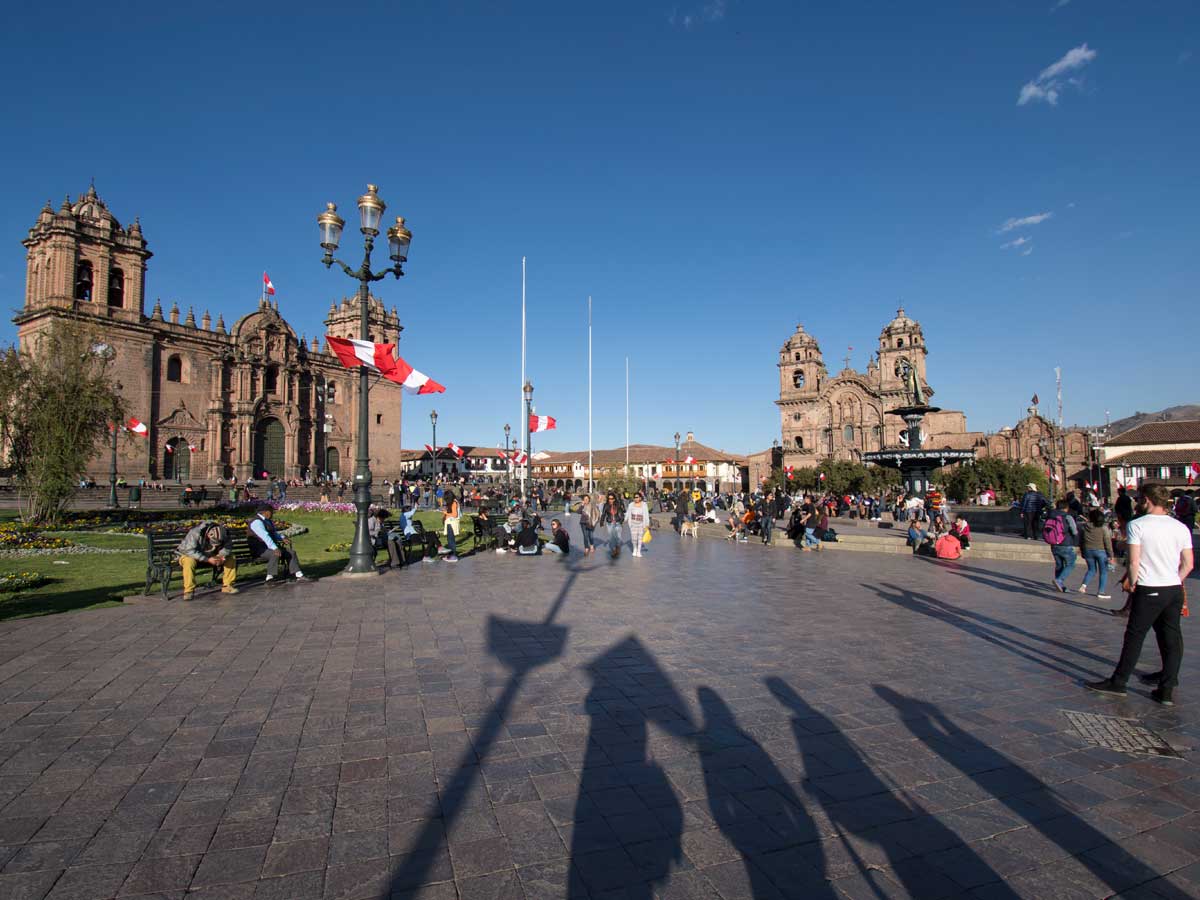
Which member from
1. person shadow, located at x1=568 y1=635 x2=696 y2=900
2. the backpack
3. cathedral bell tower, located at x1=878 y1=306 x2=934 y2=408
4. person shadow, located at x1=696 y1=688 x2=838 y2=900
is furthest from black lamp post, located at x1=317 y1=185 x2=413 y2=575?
cathedral bell tower, located at x1=878 y1=306 x2=934 y2=408

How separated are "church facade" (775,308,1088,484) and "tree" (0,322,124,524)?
61.8m

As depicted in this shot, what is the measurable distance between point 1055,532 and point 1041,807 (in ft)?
27.0

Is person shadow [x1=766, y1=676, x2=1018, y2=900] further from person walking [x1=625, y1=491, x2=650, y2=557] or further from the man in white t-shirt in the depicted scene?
person walking [x1=625, y1=491, x2=650, y2=557]

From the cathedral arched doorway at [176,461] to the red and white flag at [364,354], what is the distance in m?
36.6

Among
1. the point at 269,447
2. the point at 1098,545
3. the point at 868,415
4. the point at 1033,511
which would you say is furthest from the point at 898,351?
the point at 1098,545

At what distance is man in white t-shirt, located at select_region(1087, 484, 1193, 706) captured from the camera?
4848 millimetres

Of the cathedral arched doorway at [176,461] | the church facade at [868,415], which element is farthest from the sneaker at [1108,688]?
the church facade at [868,415]

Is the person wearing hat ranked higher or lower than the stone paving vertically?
higher

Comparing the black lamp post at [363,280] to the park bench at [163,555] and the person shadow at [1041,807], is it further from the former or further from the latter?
the person shadow at [1041,807]

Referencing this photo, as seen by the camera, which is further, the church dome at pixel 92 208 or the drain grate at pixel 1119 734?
the church dome at pixel 92 208

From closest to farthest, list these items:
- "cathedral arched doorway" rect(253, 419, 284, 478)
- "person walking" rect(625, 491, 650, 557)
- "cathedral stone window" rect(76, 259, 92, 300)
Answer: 1. "person walking" rect(625, 491, 650, 557)
2. "cathedral stone window" rect(76, 259, 92, 300)
3. "cathedral arched doorway" rect(253, 419, 284, 478)

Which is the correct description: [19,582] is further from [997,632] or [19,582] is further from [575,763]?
[997,632]

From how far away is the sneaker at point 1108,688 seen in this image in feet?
16.6

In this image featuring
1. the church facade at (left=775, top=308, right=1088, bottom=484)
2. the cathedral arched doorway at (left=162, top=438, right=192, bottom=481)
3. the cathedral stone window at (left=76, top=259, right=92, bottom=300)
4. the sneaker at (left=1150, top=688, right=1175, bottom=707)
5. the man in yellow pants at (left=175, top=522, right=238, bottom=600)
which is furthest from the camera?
the church facade at (left=775, top=308, right=1088, bottom=484)
